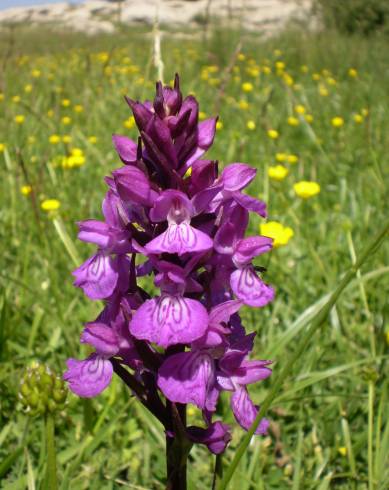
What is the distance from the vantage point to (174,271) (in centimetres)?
111

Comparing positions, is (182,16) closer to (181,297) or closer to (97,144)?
(97,144)

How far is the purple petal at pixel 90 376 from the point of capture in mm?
Result: 1135

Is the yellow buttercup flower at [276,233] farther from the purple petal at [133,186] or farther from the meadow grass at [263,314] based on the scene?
the purple petal at [133,186]

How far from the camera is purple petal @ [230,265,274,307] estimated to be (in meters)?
1.14

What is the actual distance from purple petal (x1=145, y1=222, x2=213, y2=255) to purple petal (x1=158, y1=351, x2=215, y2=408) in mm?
204

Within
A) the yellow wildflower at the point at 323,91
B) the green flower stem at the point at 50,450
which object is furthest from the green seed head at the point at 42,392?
the yellow wildflower at the point at 323,91

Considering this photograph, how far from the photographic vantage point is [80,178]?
13.8 feet

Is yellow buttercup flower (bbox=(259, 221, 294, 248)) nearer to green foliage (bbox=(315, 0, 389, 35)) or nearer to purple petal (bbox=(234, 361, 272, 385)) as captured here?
purple petal (bbox=(234, 361, 272, 385))

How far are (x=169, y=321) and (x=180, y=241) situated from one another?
0.49ft

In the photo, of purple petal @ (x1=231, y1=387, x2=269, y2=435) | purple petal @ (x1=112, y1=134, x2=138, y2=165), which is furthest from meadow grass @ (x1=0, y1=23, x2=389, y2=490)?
purple petal @ (x1=112, y1=134, x2=138, y2=165)

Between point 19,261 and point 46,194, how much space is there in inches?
36.7

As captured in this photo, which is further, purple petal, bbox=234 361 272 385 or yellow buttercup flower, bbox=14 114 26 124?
yellow buttercup flower, bbox=14 114 26 124

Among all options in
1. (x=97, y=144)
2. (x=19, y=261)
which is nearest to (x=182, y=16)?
(x=97, y=144)

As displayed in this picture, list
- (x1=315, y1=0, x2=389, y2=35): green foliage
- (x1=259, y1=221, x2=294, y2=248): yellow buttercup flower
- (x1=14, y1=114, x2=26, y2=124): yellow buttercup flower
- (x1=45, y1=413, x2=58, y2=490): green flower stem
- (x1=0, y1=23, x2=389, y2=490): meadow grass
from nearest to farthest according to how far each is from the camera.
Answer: (x1=45, y1=413, x2=58, y2=490): green flower stem → (x1=0, y1=23, x2=389, y2=490): meadow grass → (x1=259, y1=221, x2=294, y2=248): yellow buttercup flower → (x1=14, y1=114, x2=26, y2=124): yellow buttercup flower → (x1=315, y1=0, x2=389, y2=35): green foliage
